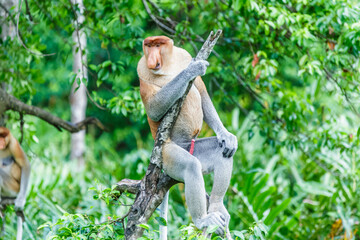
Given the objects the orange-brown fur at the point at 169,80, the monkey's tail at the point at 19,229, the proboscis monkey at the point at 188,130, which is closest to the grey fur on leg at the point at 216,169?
the proboscis monkey at the point at 188,130

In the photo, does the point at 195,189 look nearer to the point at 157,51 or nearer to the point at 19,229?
the point at 157,51

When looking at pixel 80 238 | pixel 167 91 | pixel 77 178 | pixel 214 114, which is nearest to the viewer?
pixel 80 238

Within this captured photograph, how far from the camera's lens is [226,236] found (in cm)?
248

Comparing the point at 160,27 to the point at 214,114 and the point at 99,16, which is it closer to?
the point at 99,16

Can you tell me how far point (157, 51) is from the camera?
2.68 meters

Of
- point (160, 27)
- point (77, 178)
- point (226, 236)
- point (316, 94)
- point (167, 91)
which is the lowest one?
point (77, 178)

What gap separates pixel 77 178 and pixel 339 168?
325 cm

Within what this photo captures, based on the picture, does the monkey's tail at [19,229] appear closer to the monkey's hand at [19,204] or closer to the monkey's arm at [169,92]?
the monkey's hand at [19,204]

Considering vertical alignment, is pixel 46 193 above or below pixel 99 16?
below

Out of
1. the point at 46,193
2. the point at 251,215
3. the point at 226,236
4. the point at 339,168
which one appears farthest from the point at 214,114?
the point at 46,193

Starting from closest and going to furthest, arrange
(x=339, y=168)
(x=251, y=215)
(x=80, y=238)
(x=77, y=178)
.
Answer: (x=80, y=238) < (x=251, y=215) < (x=339, y=168) < (x=77, y=178)

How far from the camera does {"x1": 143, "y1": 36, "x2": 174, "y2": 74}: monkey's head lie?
2650 millimetres

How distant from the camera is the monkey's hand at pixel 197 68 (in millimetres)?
2553

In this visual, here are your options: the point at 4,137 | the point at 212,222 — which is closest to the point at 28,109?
the point at 4,137
